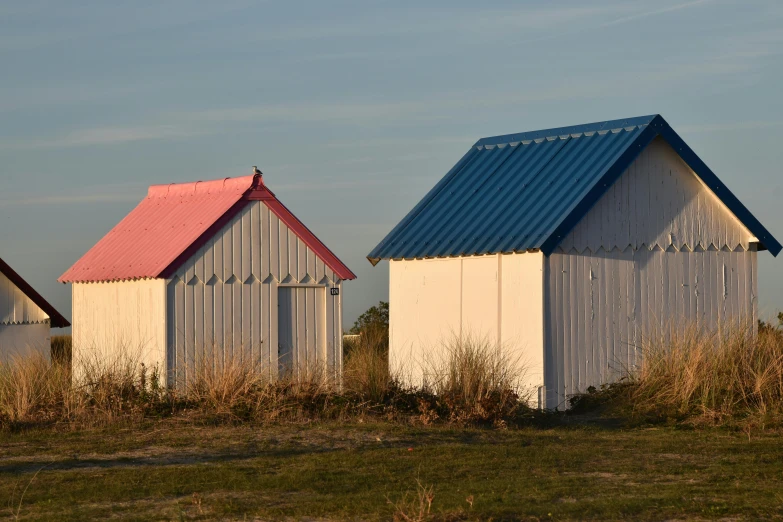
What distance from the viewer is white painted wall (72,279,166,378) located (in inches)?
707

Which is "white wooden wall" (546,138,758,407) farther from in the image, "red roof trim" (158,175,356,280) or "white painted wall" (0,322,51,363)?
"white painted wall" (0,322,51,363)

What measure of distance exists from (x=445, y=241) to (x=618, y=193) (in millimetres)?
3162

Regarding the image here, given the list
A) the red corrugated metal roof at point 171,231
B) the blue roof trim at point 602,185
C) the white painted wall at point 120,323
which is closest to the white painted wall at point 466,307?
the blue roof trim at point 602,185

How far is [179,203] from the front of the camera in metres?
20.8

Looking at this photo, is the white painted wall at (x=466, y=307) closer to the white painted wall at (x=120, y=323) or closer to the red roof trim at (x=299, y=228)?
the red roof trim at (x=299, y=228)

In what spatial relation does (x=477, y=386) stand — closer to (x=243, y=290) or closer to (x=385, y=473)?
(x=243, y=290)

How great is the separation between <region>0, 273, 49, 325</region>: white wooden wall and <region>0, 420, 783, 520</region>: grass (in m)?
14.1

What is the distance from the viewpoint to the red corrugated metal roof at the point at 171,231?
18.5m

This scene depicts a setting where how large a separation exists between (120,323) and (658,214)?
9.46m

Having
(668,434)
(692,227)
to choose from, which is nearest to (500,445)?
(668,434)

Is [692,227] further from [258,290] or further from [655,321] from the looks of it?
[258,290]

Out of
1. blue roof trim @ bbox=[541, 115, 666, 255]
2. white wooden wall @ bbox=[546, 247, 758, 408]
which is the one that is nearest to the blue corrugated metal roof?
blue roof trim @ bbox=[541, 115, 666, 255]

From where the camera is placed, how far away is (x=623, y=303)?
18.8 meters

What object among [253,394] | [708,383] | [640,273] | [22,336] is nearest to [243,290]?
[253,394]
